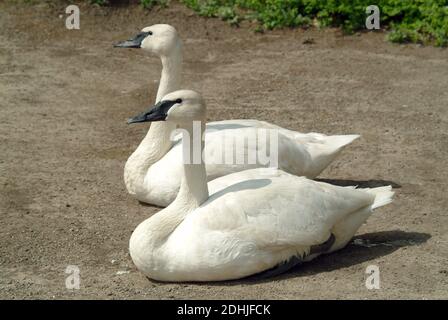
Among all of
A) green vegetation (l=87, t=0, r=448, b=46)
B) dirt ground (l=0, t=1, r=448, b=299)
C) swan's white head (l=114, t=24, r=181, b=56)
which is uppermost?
swan's white head (l=114, t=24, r=181, b=56)

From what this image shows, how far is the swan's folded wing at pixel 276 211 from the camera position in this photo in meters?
5.68

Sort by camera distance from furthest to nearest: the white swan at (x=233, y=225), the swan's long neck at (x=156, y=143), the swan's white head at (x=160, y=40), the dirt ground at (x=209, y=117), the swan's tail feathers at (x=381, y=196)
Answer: the swan's white head at (x=160, y=40) < the swan's long neck at (x=156, y=143) < the swan's tail feathers at (x=381, y=196) < the dirt ground at (x=209, y=117) < the white swan at (x=233, y=225)

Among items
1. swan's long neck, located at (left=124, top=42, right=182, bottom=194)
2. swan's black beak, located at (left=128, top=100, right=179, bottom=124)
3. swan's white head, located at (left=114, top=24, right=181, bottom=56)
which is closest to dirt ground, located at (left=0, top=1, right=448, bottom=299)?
swan's long neck, located at (left=124, top=42, right=182, bottom=194)

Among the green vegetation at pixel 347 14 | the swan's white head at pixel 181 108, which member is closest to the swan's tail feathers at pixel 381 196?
the swan's white head at pixel 181 108

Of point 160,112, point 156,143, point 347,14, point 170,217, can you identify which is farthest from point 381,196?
point 347,14

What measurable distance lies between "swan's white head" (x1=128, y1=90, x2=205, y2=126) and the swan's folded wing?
0.55 m

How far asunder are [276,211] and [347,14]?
6.78 meters

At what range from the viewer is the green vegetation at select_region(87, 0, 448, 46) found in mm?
11633

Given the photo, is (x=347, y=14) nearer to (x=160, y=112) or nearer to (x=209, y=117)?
(x=209, y=117)

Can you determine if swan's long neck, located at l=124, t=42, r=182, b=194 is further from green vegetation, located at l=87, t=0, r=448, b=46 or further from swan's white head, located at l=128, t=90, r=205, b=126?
green vegetation, located at l=87, t=0, r=448, b=46

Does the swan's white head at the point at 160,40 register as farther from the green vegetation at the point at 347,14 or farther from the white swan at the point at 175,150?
the green vegetation at the point at 347,14

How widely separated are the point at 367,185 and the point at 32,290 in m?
3.18

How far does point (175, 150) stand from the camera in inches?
285

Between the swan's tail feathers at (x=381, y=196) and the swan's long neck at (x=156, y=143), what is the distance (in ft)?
6.10
